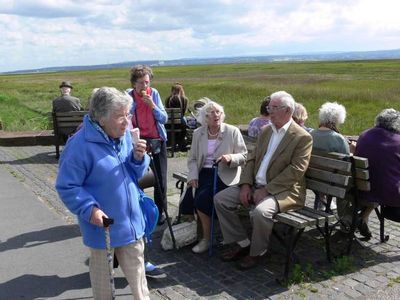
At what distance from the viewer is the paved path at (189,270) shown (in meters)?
4.05

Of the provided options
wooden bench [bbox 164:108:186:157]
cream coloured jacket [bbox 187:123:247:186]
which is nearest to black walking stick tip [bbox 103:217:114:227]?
cream coloured jacket [bbox 187:123:247:186]

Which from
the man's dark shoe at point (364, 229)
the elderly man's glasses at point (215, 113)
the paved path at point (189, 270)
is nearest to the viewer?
A: the paved path at point (189, 270)

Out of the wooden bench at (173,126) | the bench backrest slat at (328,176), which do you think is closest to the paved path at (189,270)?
the bench backrest slat at (328,176)

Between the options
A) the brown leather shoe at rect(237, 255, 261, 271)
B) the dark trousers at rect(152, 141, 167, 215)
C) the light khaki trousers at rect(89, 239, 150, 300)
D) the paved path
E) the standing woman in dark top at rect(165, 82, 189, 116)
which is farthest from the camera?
the standing woman in dark top at rect(165, 82, 189, 116)

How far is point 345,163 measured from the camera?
4555 mm

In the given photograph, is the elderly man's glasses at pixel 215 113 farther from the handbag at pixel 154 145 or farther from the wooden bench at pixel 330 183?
the wooden bench at pixel 330 183

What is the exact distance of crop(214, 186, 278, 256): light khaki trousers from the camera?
4.38 m

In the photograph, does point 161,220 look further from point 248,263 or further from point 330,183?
point 330,183

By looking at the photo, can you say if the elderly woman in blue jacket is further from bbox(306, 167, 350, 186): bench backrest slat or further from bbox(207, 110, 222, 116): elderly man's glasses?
bbox(306, 167, 350, 186): bench backrest slat

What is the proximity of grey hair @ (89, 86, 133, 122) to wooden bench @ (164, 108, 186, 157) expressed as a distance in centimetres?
705

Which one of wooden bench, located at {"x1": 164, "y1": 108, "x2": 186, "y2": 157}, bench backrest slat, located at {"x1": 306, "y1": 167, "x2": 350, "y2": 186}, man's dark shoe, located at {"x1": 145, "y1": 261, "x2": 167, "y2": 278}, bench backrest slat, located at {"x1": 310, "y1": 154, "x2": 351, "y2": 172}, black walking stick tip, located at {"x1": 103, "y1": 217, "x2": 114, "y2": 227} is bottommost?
man's dark shoe, located at {"x1": 145, "y1": 261, "x2": 167, "y2": 278}

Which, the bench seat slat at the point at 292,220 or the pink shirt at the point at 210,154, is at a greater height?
the pink shirt at the point at 210,154

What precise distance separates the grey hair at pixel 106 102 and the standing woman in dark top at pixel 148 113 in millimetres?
2057

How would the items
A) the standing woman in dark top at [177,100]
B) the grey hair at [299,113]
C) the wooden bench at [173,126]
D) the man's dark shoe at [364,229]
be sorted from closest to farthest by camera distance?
the man's dark shoe at [364,229], the grey hair at [299,113], the wooden bench at [173,126], the standing woman in dark top at [177,100]
